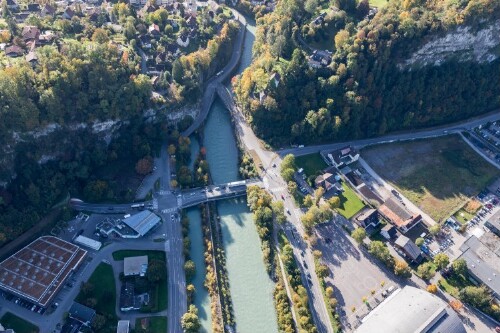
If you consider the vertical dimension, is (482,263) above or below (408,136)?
below

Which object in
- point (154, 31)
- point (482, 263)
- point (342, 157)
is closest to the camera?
point (482, 263)

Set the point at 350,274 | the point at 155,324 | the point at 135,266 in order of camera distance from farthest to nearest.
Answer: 1. the point at 350,274
2. the point at 135,266
3. the point at 155,324

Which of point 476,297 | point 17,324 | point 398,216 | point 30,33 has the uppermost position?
point 30,33

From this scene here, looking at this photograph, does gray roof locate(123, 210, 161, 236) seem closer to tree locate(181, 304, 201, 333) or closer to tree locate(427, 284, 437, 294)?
tree locate(181, 304, 201, 333)

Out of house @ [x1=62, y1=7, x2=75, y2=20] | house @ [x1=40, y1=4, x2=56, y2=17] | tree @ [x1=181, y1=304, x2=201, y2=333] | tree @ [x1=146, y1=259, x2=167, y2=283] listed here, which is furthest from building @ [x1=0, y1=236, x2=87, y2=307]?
house @ [x1=40, y1=4, x2=56, y2=17]

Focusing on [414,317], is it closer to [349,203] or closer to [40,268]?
[349,203]

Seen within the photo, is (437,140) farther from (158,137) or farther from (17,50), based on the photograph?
(17,50)

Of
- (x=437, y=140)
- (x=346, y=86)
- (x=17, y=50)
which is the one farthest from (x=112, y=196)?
(x=437, y=140)

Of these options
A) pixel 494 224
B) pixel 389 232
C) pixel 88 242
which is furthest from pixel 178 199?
pixel 494 224
